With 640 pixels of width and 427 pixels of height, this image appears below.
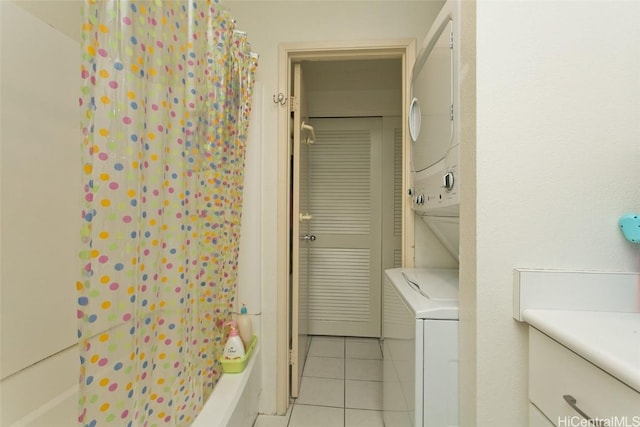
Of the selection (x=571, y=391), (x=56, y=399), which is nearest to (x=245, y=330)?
(x=56, y=399)

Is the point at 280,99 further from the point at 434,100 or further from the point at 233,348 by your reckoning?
the point at 233,348

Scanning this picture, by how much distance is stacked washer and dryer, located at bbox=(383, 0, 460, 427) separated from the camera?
831mm

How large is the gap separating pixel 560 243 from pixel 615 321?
0.66 feet

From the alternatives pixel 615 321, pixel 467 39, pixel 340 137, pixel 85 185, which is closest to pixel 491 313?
pixel 615 321

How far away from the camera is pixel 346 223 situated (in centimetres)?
256

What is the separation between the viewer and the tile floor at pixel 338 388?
1521 mm

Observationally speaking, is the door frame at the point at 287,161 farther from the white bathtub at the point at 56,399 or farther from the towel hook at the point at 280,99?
the white bathtub at the point at 56,399

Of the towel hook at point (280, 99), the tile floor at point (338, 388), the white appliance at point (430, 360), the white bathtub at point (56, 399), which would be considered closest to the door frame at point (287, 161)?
the towel hook at point (280, 99)

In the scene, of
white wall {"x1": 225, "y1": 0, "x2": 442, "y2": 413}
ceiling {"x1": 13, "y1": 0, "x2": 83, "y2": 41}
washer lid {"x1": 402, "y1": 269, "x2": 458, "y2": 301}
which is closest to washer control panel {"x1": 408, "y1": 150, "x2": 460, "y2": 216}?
washer lid {"x1": 402, "y1": 269, "x2": 458, "y2": 301}

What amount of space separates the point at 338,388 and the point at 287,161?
5.05ft

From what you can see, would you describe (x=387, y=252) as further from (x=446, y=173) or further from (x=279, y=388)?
(x=446, y=173)

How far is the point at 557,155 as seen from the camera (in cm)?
72

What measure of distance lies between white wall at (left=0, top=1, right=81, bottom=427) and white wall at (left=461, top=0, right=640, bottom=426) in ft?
4.26

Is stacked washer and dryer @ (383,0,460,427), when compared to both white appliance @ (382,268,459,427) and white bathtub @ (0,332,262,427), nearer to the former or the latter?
white appliance @ (382,268,459,427)
